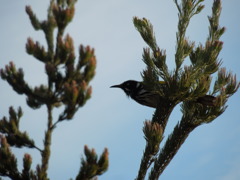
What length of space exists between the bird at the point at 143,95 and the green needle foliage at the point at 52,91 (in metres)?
1.90

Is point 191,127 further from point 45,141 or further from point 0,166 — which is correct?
point 0,166

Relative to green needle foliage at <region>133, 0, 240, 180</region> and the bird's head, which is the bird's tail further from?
the bird's head

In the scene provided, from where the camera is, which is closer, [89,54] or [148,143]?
[89,54]

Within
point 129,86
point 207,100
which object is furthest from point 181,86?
point 129,86

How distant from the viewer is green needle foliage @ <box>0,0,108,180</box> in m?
3.59

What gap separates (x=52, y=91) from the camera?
369 cm

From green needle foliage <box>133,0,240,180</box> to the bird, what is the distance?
1.3 inches

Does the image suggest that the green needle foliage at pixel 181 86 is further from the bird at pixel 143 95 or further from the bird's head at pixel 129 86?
the bird's head at pixel 129 86

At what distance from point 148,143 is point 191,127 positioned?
0.81m

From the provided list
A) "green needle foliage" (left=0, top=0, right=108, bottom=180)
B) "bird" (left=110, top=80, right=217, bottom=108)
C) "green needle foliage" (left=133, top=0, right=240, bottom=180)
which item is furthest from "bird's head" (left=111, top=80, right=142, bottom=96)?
"green needle foliage" (left=0, top=0, right=108, bottom=180)

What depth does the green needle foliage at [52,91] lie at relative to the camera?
141 inches

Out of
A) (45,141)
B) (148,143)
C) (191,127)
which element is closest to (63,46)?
(45,141)

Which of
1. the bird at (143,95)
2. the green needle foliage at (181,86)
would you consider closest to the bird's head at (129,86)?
the bird at (143,95)

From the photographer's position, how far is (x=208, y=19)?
5539 mm
